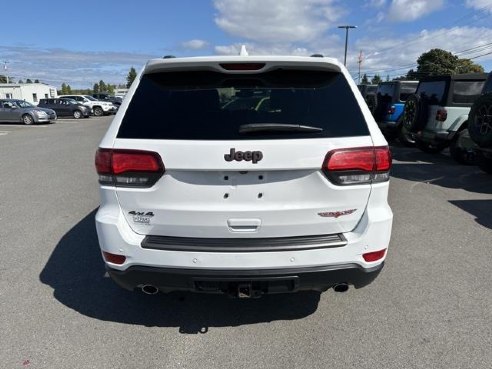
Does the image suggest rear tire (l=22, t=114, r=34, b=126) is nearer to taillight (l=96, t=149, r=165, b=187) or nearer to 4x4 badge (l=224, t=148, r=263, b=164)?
taillight (l=96, t=149, r=165, b=187)

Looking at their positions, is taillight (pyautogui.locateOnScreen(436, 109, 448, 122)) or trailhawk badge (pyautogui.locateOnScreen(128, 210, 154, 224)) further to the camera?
taillight (pyautogui.locateOnScreen(436, 109, 448, 122))

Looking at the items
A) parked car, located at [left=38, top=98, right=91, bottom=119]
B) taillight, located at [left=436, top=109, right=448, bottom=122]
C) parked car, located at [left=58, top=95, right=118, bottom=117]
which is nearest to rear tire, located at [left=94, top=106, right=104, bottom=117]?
parked car, located at [left=58, top=95, right=118, bottom=117]

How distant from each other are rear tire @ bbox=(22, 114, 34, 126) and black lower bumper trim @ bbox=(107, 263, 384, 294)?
85.1 feet

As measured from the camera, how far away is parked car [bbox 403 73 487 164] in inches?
366

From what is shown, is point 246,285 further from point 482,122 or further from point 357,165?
point 482,122

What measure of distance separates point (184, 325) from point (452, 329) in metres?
1.96

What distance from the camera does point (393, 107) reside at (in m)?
12.5

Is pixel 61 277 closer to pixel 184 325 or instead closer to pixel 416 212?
pixel 184 325

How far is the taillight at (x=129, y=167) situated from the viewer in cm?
243

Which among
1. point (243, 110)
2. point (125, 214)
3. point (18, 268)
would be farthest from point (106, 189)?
point (18, 268)

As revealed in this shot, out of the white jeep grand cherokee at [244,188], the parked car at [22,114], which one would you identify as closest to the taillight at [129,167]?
the white jeep grand cherokee at [244,188]

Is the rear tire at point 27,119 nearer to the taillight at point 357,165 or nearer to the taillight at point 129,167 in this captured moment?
the taillight at point 129,167

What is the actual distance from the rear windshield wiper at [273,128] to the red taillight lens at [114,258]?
110cm

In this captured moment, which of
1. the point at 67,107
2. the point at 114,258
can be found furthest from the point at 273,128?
the point at 67,107
